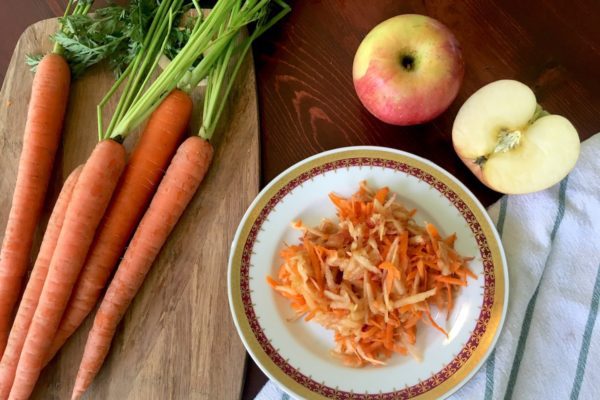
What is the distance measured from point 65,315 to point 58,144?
422 mm

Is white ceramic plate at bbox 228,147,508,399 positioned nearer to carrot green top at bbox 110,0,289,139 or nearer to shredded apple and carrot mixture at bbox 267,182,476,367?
shredded apple and carrot mixture at bbox 267,182,476,367

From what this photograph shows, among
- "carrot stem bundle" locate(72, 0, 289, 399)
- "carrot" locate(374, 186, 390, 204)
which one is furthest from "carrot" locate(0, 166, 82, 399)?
"carrot" locate(374, 186, 390, 204)

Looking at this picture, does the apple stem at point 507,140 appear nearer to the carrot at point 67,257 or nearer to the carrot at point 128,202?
the carrot at point 128,202

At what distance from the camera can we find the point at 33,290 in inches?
47.4

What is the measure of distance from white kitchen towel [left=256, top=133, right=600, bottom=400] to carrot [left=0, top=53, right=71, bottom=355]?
0.64 meters

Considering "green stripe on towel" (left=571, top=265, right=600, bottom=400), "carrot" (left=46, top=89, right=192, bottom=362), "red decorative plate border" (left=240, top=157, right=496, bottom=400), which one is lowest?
"green stripe on towel" (left=571, top=265, right=600, bottom=400)

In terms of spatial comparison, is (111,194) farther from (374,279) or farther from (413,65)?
(413,65)

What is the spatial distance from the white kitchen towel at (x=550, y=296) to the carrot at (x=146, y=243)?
0.37 m

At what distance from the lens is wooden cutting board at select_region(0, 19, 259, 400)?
45.4 inches

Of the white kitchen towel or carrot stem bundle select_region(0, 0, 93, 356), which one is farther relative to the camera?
carrot stem bundle select_region(0, 0, 93, 356)

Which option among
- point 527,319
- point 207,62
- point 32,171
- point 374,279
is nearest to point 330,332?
point 374,279

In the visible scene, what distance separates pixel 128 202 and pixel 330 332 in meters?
0.55

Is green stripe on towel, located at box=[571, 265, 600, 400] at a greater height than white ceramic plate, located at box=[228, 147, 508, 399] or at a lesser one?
lesser

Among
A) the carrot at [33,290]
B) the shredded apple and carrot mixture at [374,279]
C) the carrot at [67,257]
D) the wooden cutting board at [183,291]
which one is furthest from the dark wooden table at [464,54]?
the carrot at [33,290]
